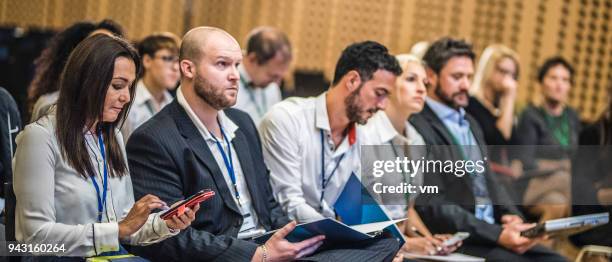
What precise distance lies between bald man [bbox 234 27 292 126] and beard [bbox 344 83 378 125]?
1.81 metres

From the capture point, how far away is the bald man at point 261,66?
20.0 ft

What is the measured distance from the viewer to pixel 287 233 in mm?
3438

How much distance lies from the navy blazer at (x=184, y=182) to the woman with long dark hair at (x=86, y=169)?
0.59 ft

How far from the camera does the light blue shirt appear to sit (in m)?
4.82

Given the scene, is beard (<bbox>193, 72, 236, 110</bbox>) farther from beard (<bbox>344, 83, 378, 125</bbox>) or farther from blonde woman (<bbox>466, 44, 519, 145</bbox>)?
blonde woman (<bbox>466, 44, 519, 145</bbox>)

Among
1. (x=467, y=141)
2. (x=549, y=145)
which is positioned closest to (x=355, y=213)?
(x=467, y=141)

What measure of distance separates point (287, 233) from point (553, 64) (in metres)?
4.31

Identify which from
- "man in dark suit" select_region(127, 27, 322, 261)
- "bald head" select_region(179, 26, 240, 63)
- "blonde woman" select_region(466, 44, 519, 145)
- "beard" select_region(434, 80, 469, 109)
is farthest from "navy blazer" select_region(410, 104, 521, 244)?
"blonde woman" select_region(466, 44, 519, 145)

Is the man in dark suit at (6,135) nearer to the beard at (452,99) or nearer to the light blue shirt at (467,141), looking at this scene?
the light blue shirt at (467,141)

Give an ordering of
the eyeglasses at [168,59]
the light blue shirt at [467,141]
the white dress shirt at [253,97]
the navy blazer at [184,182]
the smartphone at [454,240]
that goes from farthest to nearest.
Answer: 1. the white dress shirt at [253,97]
2. the eyeglasses at [168,59]
3. the light blue shirt at [467,141]
4. the smartphone at [454,240]
5. the navy blazer at [184,182]

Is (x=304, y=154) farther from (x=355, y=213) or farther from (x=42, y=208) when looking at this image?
(x=42, y=208)

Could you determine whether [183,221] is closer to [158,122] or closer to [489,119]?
[158,122]

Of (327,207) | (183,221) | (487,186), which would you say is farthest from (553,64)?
(183,221)

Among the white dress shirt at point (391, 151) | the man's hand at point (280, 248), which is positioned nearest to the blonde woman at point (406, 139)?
the white dress shirt at point (391, 151)
